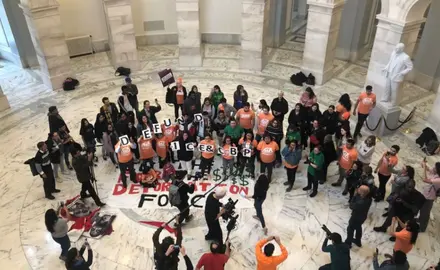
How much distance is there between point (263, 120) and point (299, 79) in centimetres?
513

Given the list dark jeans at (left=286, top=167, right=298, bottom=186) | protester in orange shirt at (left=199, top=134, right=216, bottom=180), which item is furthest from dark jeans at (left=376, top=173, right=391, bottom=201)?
protester in orange shirt at (left=199, top=134, right=216, bottom=180)

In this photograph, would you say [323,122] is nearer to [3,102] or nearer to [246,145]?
[246,145]

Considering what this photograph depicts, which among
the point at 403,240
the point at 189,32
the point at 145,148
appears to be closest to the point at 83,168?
the point at 145,148

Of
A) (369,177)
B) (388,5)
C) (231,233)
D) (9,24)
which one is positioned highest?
(388,5)

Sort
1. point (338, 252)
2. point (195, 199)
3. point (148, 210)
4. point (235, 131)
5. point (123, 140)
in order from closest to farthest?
point (338, 252)
point (123, 140)
point (148, 210)
point (195, 199)
point (235, 131)

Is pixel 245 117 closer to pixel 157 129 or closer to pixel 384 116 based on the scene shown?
pixel 157 129

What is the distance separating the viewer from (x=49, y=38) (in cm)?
1353

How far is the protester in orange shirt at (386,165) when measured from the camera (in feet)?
27.5

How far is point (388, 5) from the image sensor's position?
1118cm

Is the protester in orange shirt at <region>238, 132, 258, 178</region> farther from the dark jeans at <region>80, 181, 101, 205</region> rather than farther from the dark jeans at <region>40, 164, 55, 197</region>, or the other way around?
the dark jeans at <region>40, 164, 55, 197</region>

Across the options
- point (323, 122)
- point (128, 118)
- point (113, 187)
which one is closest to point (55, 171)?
point (113, 187)

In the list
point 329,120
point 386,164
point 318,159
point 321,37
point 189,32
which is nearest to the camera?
Result: point 386,164

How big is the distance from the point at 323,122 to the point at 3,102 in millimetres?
10061

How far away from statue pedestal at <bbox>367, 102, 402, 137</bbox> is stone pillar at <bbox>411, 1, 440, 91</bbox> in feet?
11.5
